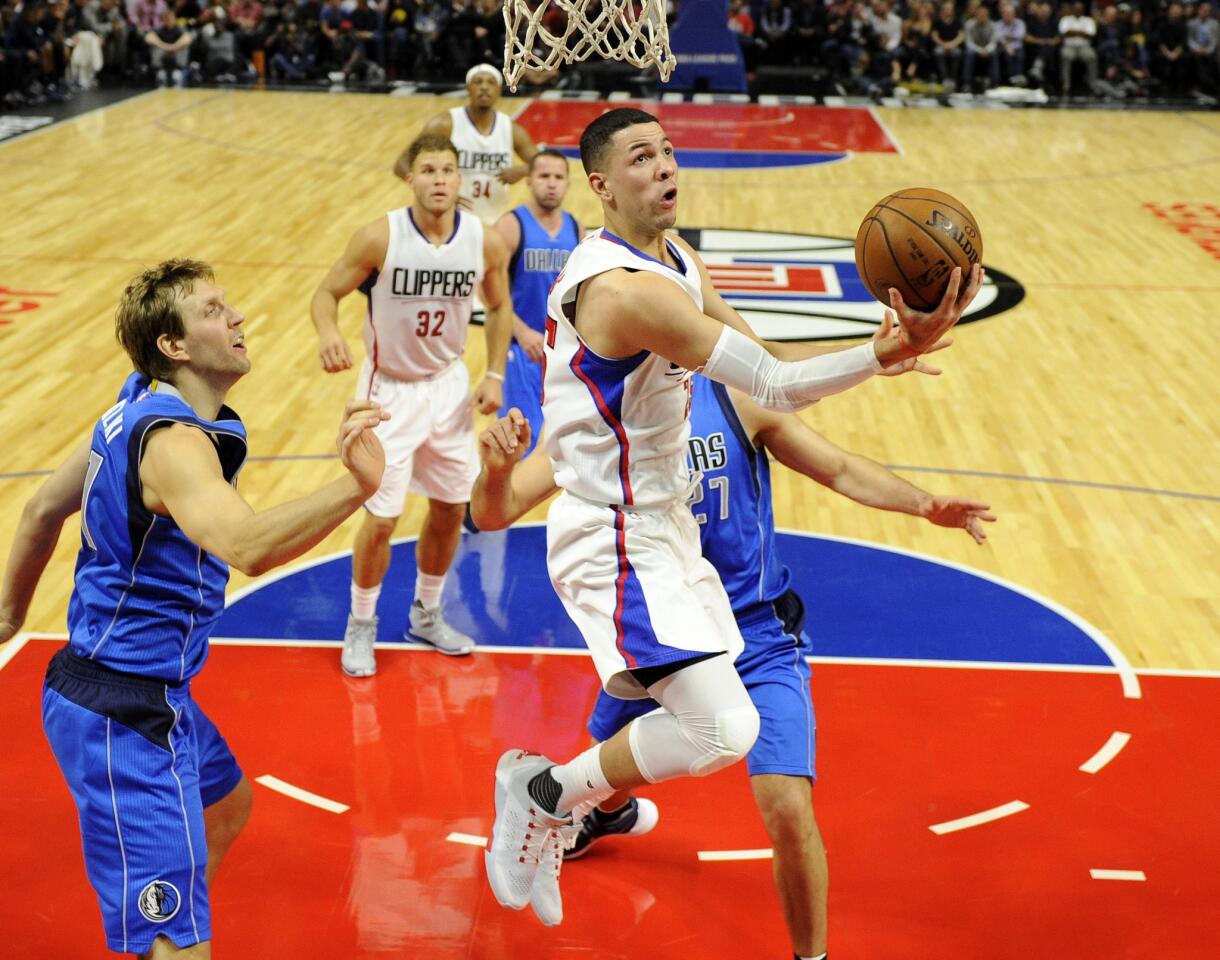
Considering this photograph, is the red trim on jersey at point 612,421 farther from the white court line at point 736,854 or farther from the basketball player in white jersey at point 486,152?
the basketball player in white jersey at point 486,152

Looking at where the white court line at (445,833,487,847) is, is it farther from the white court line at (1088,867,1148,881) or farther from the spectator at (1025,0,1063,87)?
the spectator at (1025,0,1063,87)

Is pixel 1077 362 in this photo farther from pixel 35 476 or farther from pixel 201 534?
pixel 201 534

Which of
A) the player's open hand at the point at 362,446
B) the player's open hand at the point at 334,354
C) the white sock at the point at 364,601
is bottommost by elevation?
the white sock at the point at 364,601

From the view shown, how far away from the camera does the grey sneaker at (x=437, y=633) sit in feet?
19.4

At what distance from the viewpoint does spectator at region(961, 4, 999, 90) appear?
23.3 m

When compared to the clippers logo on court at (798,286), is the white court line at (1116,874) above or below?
above

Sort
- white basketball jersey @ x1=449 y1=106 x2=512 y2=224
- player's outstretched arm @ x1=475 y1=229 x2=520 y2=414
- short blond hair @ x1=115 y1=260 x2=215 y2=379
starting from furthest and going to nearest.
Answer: white basketball jersey @ x1=449 y1=106 x2=512 y2=224, player's outstretched arm @ x1=475 y1=229 x2=520 y2=414, short blond hair @ x1=115 y1=260 x2=215 y2=379

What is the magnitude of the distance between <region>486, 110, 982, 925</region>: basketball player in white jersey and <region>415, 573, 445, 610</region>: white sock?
209 cm

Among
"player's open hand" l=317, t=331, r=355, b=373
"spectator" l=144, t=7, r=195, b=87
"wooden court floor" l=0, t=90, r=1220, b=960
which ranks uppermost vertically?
"player's open hand" l=317, t=331, r=355, b=373

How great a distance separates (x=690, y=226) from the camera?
13938mm

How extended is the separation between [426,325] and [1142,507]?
12.7ft

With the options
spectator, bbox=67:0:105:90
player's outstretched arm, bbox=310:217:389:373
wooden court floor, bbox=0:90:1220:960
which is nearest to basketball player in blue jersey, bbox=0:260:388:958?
wooden court floor, bbox=0:90:1220:960

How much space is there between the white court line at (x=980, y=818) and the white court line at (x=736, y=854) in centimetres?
57

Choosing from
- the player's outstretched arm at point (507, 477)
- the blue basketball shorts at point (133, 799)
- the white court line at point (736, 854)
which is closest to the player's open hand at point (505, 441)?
the player's outstretched arm at point (507, 477)
